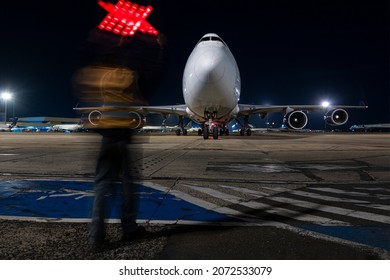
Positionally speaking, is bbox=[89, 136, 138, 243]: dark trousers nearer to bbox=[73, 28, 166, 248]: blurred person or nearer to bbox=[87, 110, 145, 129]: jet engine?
bbox=[73, 28, 166, 248]: blurred person

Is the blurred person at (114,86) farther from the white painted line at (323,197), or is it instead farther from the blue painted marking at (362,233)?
the white painted line at (323,197)

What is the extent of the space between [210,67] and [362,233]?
51.4ft

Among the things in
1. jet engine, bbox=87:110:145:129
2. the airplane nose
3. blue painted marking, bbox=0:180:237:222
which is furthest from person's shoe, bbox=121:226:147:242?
the airplane nose

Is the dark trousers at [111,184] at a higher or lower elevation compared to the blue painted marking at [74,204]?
higher

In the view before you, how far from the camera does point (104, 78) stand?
10.5ft

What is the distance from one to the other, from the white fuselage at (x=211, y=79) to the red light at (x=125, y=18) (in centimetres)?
1567

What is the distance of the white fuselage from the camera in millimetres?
18719

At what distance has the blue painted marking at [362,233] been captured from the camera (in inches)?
121

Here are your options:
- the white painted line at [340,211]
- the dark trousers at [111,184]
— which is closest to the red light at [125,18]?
the dark trousers at [111,184]

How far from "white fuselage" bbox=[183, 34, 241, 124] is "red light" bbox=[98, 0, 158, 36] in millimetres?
15673

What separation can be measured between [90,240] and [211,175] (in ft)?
14.3
